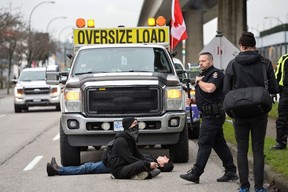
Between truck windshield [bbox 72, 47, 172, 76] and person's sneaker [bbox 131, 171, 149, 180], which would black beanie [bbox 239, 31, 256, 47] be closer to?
person's sneaker [bbox 131, 171, 149, 180]

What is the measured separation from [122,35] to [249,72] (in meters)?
6.78

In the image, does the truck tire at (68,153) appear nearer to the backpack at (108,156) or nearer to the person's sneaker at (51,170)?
the person's sneaker at (51,170)

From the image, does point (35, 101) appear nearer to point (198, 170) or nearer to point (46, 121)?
point (46, 121)

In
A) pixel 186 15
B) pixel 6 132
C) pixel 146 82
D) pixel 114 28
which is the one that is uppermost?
pixel 186 15

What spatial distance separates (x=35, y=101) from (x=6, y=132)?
9714 millimetres

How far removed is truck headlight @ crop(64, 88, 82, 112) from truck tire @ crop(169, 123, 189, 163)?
5.71 feet

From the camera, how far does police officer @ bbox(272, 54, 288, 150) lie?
11664mm

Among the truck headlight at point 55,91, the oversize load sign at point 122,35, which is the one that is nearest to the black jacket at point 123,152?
the oversize load sign at point 122,35

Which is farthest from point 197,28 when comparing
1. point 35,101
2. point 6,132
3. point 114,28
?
point 114,28

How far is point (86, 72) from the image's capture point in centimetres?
1212

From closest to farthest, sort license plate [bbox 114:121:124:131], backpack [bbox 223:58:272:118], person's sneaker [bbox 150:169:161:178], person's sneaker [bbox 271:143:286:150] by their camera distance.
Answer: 1. backpack [bbox 223:58:272:118]
2. person's sneaker [bbox 150:169:161:178]
3. license plate [bbox 114:121:124:131]
4. person's sneaker [bbox 271:143:286:150]

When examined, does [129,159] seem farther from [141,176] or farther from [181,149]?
[181,149]

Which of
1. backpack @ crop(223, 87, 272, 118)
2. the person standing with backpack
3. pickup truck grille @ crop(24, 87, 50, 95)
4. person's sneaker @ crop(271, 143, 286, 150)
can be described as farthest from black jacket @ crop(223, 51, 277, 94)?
pickup truck grille @ crop(24, 87, 50, 95)

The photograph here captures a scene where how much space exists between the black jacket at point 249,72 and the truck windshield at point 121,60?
4057 mm
